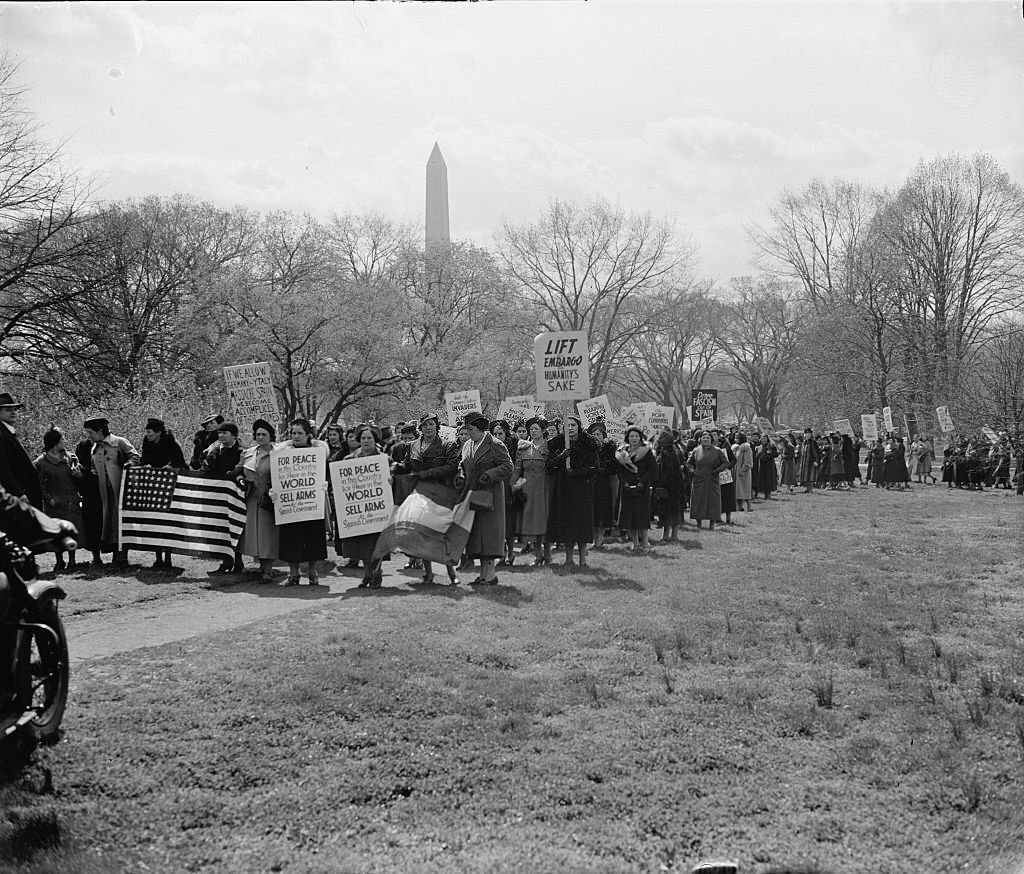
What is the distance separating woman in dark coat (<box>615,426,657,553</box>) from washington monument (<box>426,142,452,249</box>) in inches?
1261

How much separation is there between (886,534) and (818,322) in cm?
3438

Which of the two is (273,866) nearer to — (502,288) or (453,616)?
(453,616)

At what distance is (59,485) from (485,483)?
5318mm

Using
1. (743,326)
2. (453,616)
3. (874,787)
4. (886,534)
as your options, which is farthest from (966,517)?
(743,326)

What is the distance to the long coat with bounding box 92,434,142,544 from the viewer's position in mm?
11828

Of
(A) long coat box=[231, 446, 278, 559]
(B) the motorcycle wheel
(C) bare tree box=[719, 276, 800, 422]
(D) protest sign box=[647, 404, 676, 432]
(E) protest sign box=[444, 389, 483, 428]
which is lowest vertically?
(B) the motorcycle wheel

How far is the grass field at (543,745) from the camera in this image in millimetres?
4121

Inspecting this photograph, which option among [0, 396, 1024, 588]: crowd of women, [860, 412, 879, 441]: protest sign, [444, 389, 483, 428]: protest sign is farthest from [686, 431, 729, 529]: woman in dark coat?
[860, 412, 879, 441]: protest sign

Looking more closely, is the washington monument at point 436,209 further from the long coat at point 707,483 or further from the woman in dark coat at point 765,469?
the long coat at point 707,483

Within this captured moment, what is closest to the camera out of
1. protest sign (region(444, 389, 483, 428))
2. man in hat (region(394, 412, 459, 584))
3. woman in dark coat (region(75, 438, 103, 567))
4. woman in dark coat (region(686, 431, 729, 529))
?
man in hat (region(394, 412, 459, 584))

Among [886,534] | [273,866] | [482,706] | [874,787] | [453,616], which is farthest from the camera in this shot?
[886,534]

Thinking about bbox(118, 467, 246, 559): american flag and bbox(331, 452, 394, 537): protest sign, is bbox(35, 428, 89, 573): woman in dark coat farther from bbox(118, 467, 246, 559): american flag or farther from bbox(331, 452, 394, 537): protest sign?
bbox(331, 452, 394, 537): protest sign

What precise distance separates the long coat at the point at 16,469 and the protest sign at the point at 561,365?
7.10 m

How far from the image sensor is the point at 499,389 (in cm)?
4653
